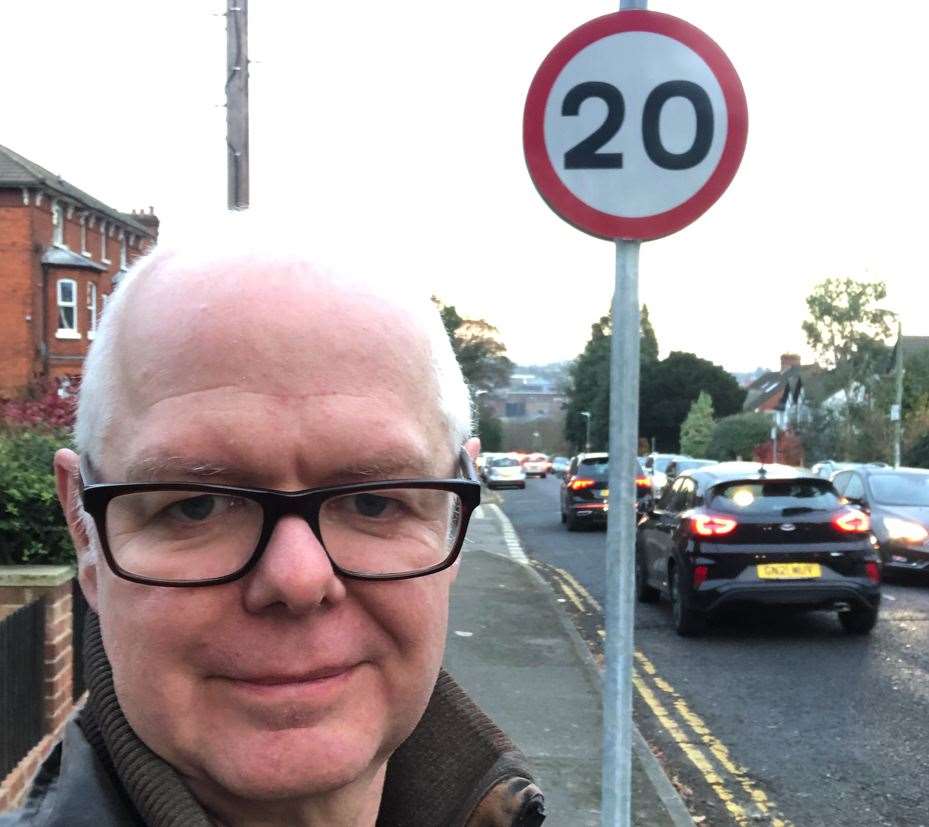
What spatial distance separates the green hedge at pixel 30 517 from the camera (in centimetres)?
501

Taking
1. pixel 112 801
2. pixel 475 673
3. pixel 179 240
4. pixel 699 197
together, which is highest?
pixel 699 197

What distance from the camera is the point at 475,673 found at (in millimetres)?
7387

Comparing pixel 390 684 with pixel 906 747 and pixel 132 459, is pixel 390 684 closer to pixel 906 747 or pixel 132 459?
pixel 132 459

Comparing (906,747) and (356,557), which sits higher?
(356,557)

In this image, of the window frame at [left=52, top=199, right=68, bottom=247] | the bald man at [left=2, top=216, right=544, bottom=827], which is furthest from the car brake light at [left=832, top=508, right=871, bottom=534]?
the window frame at [left=52, top=199, right=68, bottom=247]

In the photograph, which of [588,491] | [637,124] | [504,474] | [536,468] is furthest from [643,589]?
[536,468]

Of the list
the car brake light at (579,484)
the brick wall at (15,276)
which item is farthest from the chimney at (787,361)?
the car brake light at (579,484)

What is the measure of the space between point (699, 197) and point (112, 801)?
97.2 inches

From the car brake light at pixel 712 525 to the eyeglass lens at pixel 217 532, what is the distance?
26.6 feet

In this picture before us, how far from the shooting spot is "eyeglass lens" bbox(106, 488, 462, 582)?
1.10 metres

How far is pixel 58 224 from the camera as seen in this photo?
33969mm

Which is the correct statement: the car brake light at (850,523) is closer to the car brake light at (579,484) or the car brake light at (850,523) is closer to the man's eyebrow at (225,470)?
the man's eyebrow at (225,470)

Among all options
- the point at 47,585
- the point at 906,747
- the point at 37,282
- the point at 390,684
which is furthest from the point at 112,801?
the point at 37,282

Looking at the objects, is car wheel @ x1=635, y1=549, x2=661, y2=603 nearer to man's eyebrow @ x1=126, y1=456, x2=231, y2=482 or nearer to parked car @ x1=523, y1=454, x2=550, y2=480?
man's eyebrow @ x1=126, y1=456, x2=231, y2=482
